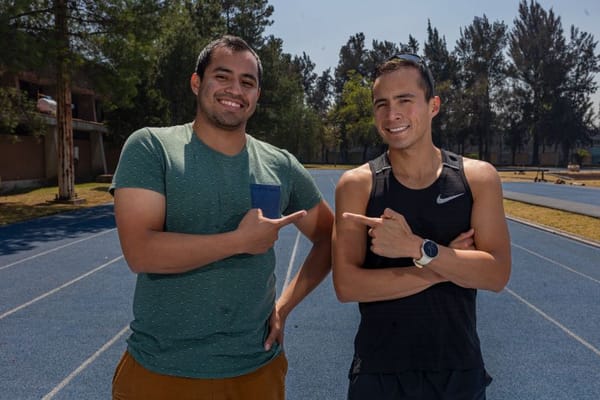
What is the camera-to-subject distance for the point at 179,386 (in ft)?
5.82

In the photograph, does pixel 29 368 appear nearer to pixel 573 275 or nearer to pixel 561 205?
pixel 573 275

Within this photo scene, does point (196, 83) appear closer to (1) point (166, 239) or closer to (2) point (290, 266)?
(1) point (166, 239)

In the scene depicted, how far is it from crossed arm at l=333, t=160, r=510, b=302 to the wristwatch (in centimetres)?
2

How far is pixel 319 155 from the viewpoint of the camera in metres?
69.3

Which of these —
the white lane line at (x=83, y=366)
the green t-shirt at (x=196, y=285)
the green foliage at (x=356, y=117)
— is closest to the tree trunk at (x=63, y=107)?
the white lane line at (x=83, y=366)

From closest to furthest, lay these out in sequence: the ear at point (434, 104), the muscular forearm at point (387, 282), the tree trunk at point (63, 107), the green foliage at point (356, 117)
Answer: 1. the muscular forearm at point (387, 282)
2. the ear at point (434, 104)
3. the tree trunk at point (63, 107)
4. the green foliage at point (356, 117)

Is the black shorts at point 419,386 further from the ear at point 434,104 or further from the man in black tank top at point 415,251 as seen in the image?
the ear at point 434,104

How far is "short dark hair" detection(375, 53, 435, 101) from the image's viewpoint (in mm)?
2049

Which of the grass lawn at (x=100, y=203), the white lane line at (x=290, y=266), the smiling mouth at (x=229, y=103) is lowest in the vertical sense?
the white lane line at (x=290, y=266)

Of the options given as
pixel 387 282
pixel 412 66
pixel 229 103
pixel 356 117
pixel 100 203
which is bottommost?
pixel 100 203

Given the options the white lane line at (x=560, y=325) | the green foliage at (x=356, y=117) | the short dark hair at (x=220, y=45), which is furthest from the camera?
the green foliage at (x=356, y=117)

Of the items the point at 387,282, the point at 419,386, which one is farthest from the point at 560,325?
the point at 387,282

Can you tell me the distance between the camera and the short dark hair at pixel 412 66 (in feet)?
6.72

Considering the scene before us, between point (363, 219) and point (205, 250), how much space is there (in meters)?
0.59
